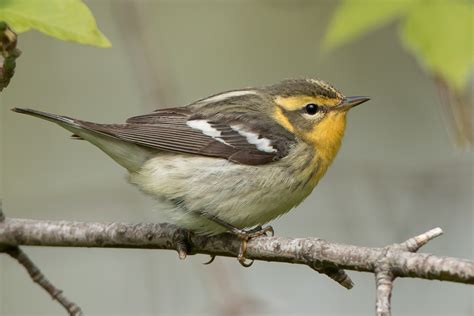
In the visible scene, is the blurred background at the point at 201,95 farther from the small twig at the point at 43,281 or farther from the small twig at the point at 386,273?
the small twig at the point at 386,273

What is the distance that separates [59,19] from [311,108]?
101 inches

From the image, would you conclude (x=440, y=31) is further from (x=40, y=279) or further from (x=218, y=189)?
(x=40, y=279)

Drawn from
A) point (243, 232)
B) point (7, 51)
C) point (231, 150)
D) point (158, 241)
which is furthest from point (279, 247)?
point (7, 51)

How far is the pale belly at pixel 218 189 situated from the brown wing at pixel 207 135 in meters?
0.08

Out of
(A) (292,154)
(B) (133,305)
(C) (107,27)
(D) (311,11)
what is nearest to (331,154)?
(A) (292,154)

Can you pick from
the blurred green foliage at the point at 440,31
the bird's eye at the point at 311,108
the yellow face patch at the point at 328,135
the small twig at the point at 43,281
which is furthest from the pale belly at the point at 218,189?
the blurred green foliage at the point at 440,31

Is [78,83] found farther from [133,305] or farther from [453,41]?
[453,41]

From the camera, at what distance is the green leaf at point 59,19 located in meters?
3.09

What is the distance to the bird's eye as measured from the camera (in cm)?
531

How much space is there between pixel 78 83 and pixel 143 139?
512cm

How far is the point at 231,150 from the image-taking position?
4.97 m

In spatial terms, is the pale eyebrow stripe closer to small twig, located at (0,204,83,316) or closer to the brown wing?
the brown wing

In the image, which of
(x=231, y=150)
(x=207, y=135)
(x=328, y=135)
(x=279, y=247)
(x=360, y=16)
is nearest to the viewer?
(x=279, y=247)

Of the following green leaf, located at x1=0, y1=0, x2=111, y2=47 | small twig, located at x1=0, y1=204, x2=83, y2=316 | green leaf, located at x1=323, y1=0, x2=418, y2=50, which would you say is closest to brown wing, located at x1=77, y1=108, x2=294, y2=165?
green leaf, located at x1=323, y1=0, x2=418, y2=50
